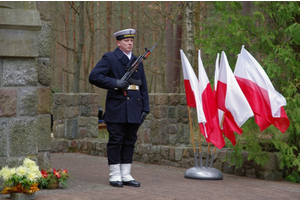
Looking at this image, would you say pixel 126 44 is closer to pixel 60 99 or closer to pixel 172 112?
pixel 172 112

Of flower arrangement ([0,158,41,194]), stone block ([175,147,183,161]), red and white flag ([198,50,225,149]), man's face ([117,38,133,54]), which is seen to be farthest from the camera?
stone block ([175,147,183,161])

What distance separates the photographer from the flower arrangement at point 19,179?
5328mm

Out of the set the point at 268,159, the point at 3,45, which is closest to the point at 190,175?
the point at 268,159

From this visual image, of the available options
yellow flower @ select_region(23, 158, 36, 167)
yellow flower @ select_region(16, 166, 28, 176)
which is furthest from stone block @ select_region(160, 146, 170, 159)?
yellow flower @ select_region(16, 166, 28, 176)

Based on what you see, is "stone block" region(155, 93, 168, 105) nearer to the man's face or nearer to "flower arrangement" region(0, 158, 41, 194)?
the man's face


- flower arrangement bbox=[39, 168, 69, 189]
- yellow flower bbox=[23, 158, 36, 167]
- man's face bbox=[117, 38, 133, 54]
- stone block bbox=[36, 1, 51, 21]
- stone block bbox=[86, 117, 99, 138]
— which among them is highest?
stone block bbox=[36, 1, 51, 21]

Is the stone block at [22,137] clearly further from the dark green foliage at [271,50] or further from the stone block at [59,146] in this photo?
the stone block at [59,146]

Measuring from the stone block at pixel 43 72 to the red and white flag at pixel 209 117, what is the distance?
2151 mm

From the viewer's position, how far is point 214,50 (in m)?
8.30

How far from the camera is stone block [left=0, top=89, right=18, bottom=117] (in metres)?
5.62

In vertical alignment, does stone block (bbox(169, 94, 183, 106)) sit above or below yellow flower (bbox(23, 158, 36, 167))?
above

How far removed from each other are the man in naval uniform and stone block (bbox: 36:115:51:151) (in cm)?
79

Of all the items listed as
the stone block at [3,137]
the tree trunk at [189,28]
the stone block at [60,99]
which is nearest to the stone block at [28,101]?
the stone block at [3,137]

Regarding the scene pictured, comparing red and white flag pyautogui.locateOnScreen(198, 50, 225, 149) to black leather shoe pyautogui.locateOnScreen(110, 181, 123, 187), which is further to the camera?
red and white flag pyautogui.locateOnScreen(198, 50, 225, 149)
